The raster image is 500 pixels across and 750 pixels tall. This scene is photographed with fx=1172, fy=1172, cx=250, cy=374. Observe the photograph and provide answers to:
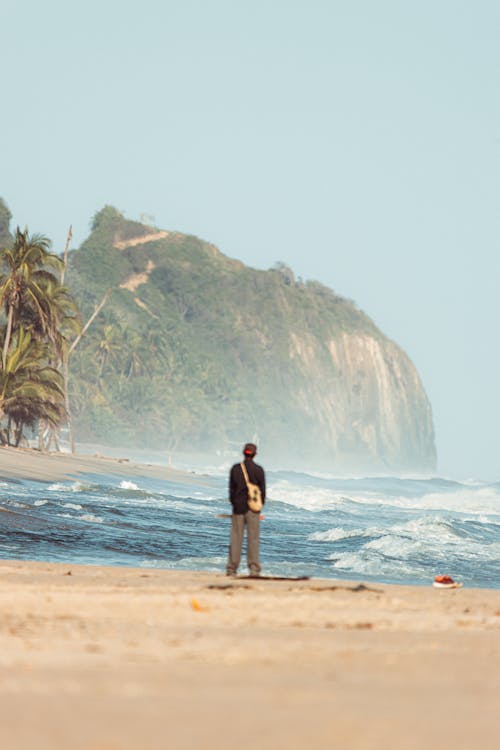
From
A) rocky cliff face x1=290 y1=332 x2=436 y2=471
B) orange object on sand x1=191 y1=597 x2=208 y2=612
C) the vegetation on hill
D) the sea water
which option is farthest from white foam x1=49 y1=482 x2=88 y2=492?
rocky cliff face x1=290 y1=332 x2=436 y2=471

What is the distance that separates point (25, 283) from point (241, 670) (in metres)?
36.9

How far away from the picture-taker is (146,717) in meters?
4.24

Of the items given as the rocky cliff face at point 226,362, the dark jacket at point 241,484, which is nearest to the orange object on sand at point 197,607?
the dark jacket at point 241,484

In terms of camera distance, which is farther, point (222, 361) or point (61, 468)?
point (222, 361)

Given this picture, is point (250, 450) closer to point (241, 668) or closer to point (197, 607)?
point (197, 607)

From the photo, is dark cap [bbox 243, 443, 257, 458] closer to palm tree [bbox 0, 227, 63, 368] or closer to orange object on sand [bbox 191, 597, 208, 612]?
orange object on sand [bbox 191, 597, 208, 612]

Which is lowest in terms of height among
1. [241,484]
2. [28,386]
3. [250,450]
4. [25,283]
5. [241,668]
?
[241,668]

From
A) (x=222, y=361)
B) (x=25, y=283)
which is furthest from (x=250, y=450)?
(x=222, y=361)

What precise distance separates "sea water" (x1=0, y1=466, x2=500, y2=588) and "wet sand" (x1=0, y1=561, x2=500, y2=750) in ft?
20.0

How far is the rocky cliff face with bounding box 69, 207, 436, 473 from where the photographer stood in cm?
10006

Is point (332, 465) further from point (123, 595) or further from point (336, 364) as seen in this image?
point (123, 595)

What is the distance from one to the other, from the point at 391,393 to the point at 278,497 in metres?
103

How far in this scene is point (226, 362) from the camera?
119375 mm

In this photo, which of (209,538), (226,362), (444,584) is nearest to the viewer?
(444,584)
